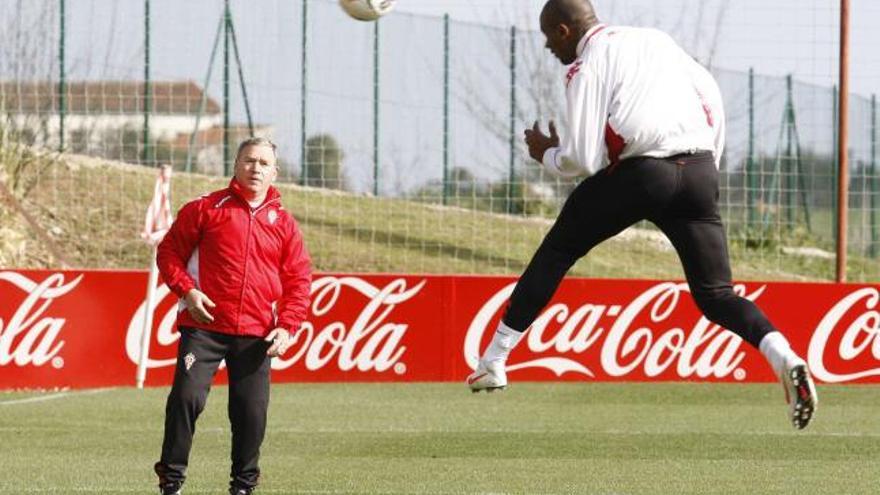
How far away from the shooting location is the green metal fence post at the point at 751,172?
74.6ft

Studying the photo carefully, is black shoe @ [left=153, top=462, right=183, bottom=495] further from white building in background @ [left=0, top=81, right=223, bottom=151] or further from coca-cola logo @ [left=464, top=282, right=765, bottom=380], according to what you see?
white building in background @ [left=0, top=81, right=223, bottom=151]

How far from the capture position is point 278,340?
8609 mm

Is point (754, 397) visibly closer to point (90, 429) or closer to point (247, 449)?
point (90, 429)

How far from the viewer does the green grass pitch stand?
1025 centimetres

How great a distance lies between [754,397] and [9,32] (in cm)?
1048

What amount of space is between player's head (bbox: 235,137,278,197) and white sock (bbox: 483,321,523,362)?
1.28 m

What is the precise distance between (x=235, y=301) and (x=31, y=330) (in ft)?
29.8

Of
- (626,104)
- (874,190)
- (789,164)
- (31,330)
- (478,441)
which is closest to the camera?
(626,104)

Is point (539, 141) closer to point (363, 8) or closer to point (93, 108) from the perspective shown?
point (363, 8)

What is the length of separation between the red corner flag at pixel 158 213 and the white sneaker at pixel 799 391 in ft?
34.0

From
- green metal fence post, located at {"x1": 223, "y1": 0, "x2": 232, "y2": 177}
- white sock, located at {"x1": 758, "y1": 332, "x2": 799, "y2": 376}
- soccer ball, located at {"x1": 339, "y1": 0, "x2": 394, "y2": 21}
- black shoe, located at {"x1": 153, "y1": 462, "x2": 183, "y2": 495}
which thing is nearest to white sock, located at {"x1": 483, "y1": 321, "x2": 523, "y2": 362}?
white sock, located at {"x1": 758, "y1": 332, "x2": 799, "y2": 376}

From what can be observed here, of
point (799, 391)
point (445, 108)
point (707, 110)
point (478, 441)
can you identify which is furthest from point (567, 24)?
point (445, 108)

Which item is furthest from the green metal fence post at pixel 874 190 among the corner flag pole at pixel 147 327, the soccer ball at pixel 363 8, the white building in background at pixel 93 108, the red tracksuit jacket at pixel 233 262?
the red tracksuit jacket at pixel 233 262

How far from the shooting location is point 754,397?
54.2 feet
